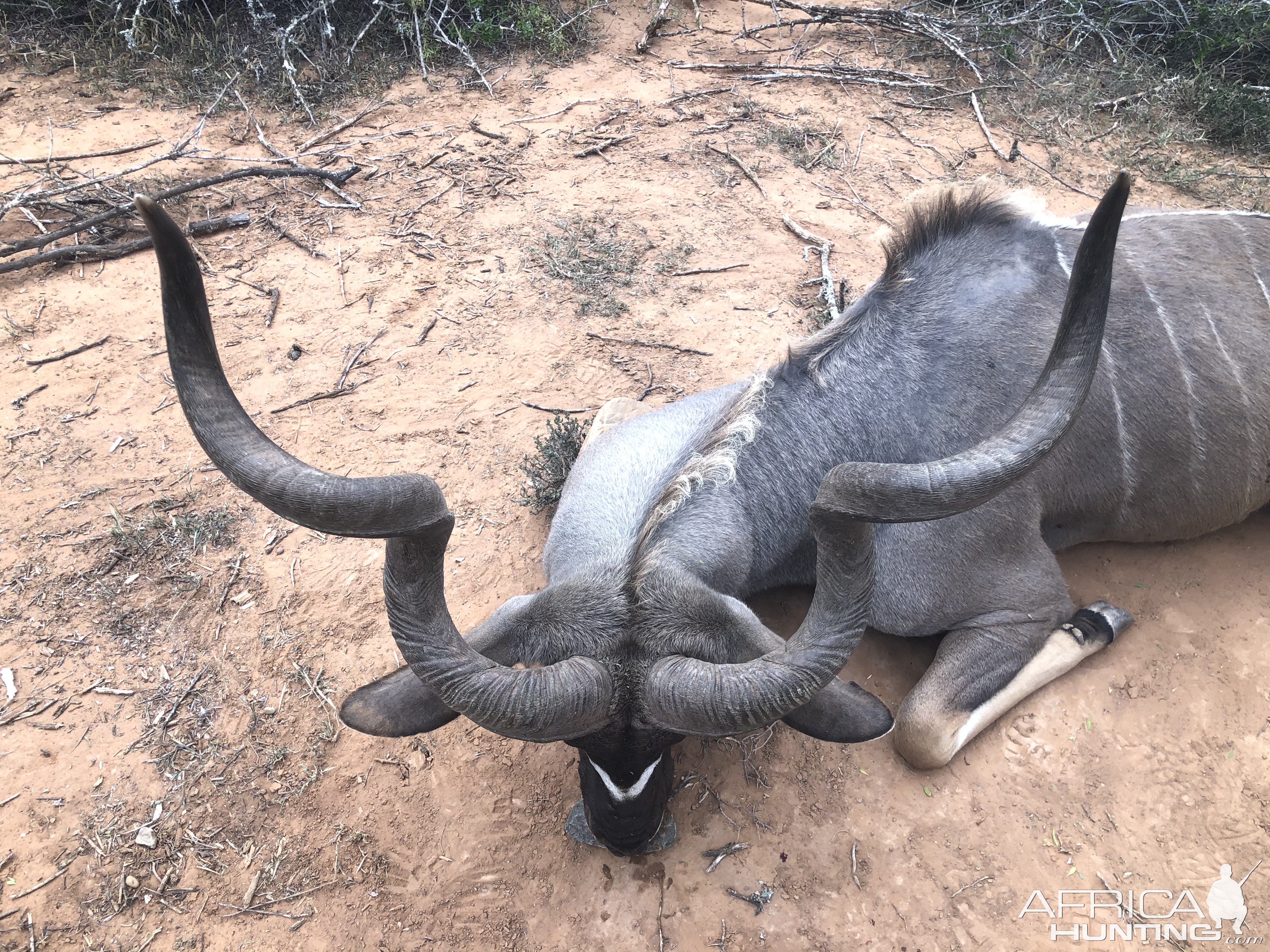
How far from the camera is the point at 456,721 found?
3799 mm

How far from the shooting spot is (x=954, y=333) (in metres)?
3.81

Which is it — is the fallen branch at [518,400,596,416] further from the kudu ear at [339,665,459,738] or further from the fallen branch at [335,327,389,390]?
the kudu ear at [339,665,459,738]

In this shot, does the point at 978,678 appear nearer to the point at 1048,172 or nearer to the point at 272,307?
the point at 272,307

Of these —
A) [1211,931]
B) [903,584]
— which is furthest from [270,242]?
[1211,931]

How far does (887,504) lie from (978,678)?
1857 millimetres

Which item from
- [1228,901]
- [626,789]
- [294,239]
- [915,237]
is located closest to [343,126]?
[294,239]

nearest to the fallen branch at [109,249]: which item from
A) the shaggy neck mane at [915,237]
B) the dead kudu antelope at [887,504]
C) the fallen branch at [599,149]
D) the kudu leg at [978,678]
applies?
the fallen branch at [599,149]

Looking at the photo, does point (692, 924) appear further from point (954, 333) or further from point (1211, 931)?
point (954, 333)

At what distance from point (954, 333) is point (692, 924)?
3004mm

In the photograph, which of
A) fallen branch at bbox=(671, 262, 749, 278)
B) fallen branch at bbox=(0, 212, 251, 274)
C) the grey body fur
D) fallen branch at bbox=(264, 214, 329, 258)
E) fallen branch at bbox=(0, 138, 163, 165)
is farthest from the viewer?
fallen branch at bbox=(0, 138, 163, 165)

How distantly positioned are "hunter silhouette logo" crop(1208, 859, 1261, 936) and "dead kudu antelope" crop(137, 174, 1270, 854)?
1.02m

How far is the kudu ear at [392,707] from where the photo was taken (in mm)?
2760

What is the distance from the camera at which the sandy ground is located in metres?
3.19

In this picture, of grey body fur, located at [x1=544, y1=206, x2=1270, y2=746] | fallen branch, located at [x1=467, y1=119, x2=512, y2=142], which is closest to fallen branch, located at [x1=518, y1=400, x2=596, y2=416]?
grey body fur, located at [x1=544, y1=206, x2=1270, y2=746]
